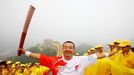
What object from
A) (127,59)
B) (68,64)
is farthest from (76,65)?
(127,59)

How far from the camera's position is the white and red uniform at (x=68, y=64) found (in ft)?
16.4

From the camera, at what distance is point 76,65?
5.03 m

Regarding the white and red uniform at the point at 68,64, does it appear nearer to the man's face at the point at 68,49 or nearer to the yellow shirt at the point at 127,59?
the man's face at the point at 68,49

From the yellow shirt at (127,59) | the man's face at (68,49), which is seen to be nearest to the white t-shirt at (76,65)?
the man's face at (68,49)

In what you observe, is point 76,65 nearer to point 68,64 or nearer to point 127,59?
point 68,64

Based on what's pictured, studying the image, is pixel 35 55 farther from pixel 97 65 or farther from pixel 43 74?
pixel 43 74

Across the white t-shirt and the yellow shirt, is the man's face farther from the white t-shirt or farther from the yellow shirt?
the yellow shirt

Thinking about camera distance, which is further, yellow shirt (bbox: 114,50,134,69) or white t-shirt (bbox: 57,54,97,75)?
yellow shirt (bbox: 114,50,134,69)

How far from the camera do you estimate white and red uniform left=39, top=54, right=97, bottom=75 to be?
5.00 m

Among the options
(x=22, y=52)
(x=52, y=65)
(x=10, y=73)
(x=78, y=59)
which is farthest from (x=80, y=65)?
(x=10, y=73)

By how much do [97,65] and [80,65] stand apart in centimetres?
49

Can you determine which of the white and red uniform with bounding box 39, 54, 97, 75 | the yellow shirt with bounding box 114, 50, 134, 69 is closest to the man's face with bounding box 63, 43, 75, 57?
the white and red uniform with bounding box 39, 54, 97, 75

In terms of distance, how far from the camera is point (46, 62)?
515 cm

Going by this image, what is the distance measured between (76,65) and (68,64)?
0.41 ft
